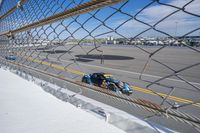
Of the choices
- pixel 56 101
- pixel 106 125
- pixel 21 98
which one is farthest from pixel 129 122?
pixel 21 98

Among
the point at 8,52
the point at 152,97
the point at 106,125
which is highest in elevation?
the point at 8,52

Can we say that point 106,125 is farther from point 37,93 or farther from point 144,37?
point 37,93

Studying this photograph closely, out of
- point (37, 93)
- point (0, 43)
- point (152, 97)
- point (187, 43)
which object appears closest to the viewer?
point (187, 43)

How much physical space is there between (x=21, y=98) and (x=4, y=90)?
0.25 meters

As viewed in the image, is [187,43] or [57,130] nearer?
[187,43]

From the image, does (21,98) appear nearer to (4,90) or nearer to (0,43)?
(4,90)

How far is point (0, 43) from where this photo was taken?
140 inches

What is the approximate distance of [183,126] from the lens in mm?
4254

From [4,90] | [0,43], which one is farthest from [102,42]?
[0,43]

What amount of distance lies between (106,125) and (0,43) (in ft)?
10.1

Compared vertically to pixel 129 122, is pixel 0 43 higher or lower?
higher

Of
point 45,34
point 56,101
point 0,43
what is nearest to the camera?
point 56,101

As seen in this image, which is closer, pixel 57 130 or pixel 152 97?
pixel 57 130

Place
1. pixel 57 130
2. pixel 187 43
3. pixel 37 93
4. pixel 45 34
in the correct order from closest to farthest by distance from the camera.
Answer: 1. pixel 187 43
2. pixel 57 130
3. pixel 37 93
4. pixel 45 34
